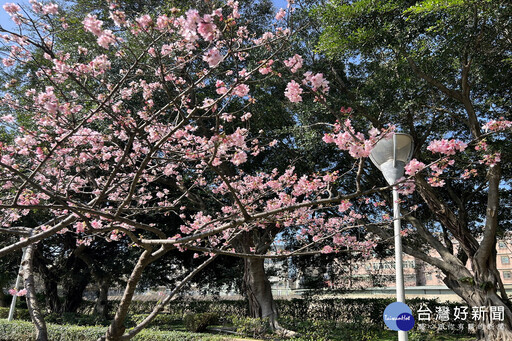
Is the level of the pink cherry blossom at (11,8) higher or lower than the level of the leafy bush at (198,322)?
higher

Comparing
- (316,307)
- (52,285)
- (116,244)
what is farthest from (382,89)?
(52,285)

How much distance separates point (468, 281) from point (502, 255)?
35498mm

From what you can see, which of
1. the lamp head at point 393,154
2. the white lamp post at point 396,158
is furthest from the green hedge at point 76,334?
the lamp head at point 393,154

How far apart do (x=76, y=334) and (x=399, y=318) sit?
259 inches

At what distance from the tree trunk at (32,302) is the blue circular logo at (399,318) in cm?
273

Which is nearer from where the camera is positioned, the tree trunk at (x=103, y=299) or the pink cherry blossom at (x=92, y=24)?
the pink cherry blossom at (x=92, y=24)

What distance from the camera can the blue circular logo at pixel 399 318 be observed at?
3.08 metres

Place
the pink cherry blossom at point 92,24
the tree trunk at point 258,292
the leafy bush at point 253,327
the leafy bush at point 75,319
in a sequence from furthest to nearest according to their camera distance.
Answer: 1. the leafy bush at point 75,319
2. the tree trunk at point 258,292
3. the leafy bush at point 253,327
4. the pink cherry blossom at point 92,24

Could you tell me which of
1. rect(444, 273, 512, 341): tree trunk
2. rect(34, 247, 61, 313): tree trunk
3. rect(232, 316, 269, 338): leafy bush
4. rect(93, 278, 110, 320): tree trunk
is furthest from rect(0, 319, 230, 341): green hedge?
rect(444, 273, 512, 341): tree trunk

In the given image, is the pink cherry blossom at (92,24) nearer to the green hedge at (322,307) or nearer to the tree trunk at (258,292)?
the tree trunk at (258,292)

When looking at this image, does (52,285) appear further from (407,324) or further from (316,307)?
(407,324)

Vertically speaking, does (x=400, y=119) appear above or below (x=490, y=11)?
below

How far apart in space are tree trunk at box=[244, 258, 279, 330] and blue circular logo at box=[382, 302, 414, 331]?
634cm

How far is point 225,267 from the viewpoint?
1209cm
